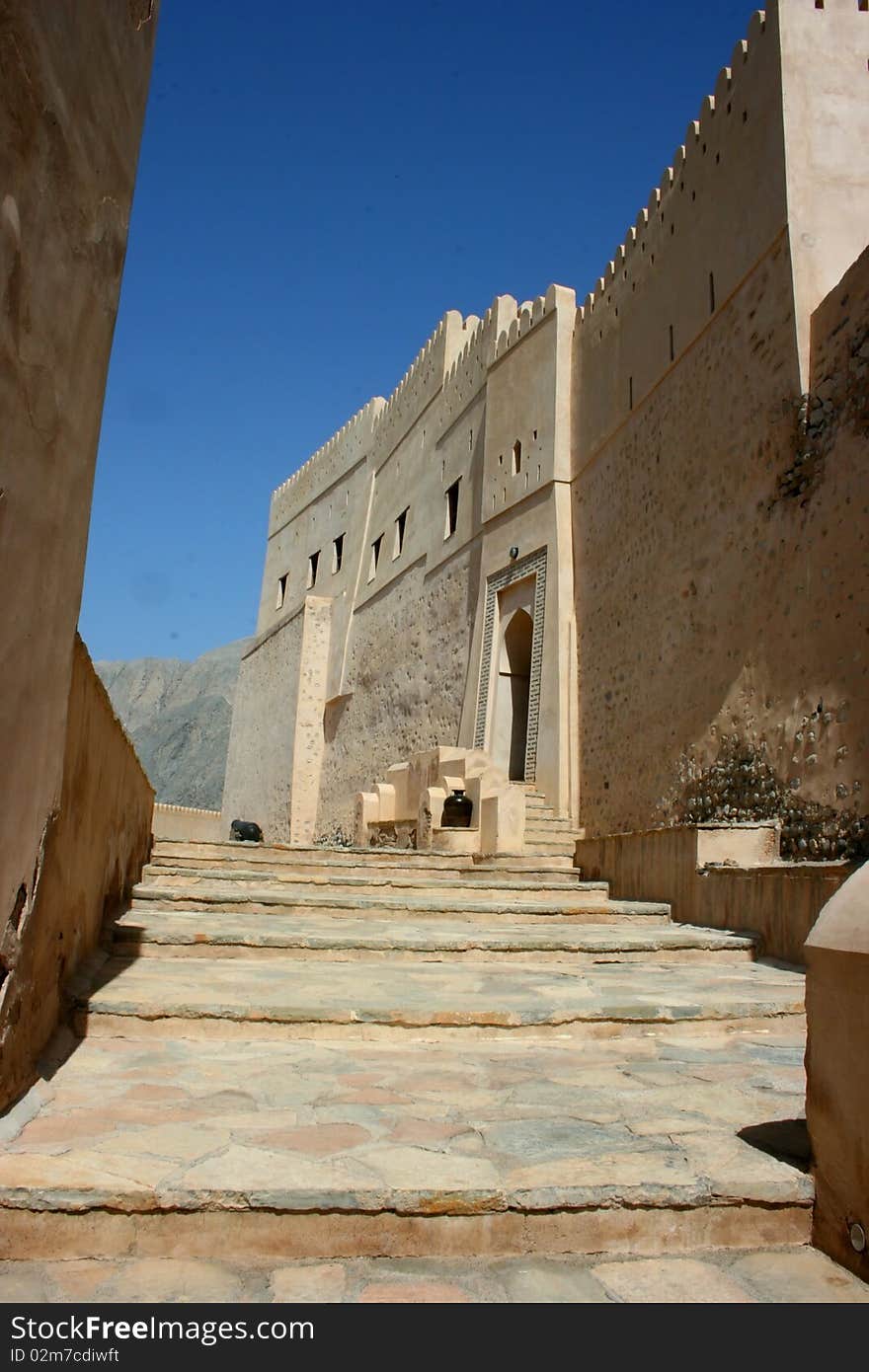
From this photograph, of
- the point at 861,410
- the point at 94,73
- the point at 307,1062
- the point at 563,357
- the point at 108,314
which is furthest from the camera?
the point at 563,357

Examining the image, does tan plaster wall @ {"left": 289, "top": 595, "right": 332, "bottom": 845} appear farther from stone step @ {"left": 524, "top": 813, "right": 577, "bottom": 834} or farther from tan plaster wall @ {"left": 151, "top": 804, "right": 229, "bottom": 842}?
stone step @ {"left": 524, "top": 813, "right": 577, "bottom": 834}

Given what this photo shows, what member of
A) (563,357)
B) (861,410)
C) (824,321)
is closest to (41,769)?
(861,410)

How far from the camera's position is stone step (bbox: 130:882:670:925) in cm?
579

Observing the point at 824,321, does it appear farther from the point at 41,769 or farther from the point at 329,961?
the point at 41,769

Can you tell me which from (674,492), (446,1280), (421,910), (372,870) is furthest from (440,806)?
(446,1280)

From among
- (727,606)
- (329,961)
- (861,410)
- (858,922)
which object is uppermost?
(861,410)

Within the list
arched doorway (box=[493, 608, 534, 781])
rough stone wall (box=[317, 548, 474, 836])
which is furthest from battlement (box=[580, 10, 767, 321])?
rough stone wall (box=[317, 548, 474, 836])

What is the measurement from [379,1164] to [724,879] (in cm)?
424

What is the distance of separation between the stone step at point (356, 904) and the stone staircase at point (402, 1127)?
901mm

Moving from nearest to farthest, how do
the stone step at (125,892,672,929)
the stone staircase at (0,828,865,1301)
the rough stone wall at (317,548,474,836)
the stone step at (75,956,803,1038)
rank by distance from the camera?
1. the stone staircase at (0,828,865,1301)
2. the stone step at (75,956,803,1038)
3. the stone step at (125,892,672,929)
4. the rough stone wall at (317,548,474,836)

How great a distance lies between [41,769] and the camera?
8.07 feet

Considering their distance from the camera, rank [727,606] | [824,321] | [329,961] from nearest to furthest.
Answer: [329,961] < [824,321] < [727,606]
